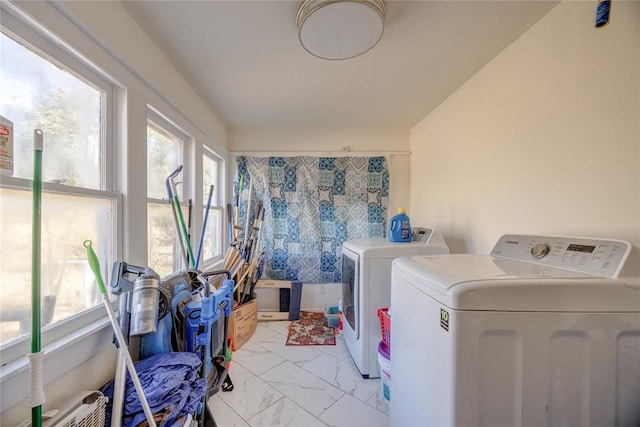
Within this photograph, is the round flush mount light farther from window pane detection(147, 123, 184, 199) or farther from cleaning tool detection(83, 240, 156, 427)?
cleaning tool detection(83, 240, 156, 427)

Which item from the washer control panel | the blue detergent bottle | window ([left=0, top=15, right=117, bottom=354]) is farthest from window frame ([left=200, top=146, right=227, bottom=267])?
the washer control panel

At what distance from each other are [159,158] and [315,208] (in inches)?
68.1

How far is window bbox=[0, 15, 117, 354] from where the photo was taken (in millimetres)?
900

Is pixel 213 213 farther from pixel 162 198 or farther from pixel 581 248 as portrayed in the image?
pixel 581 248

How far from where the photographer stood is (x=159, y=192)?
1824 mm

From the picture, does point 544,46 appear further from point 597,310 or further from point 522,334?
point 522,334

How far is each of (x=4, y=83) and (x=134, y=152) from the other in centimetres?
54

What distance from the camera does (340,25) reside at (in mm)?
1286

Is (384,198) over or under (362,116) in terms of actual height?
under

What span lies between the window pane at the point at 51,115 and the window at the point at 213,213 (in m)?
1.40

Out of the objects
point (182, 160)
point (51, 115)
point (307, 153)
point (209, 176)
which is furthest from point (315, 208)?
point (51, 115)

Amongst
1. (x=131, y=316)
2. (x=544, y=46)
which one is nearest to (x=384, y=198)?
(x=544, y=46)

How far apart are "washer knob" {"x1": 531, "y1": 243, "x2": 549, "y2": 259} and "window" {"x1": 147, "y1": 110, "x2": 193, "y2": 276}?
2.04 metres

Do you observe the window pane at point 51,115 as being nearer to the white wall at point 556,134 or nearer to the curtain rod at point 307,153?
the curtain rod at point 307,153
